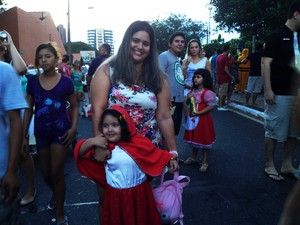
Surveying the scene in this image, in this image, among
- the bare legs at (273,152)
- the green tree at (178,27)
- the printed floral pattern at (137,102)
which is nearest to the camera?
the printed floral pattern at (137,102)

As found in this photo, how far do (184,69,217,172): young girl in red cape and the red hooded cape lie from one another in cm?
251

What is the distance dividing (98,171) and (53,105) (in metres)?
1.09

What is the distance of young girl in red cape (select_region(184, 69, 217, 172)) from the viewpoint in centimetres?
487

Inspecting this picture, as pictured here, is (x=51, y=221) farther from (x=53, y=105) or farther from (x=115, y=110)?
(x=115, y=110)

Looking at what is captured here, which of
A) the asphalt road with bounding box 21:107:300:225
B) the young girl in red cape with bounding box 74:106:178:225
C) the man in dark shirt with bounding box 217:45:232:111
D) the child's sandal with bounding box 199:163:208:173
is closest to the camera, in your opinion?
the young girl in red cape with bounding box 74:106:178:225

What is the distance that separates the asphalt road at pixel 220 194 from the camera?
3482 mm

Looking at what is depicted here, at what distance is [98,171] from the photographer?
246 cm

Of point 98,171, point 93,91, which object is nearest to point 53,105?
point 93,91

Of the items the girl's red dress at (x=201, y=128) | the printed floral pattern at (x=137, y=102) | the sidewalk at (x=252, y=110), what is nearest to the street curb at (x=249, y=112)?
the sidewalk at (x=252, y=110)

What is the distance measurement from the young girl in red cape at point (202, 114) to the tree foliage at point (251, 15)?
6.90 meters

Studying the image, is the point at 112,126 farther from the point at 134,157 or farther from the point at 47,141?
the point at 47,141

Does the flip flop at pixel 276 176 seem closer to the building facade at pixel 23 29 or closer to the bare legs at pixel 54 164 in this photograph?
the bare legs at pixel 54 164

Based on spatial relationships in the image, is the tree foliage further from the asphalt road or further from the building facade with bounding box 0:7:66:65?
the building facade with bounding box 0:7:66:65

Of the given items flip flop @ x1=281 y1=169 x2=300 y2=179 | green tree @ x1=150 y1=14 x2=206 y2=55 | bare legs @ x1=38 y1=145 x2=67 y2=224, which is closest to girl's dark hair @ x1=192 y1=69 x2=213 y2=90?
flip flop @ x1=281 y1=169 x2=300 y2=179
